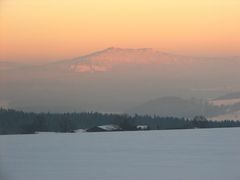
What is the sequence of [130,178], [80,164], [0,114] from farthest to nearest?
[0,114]
[80,164]
[130,178]

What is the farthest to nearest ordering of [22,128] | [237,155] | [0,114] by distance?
[0,114] → [22,128] → [237,155]

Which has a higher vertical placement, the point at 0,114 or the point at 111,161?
the point at 0,114

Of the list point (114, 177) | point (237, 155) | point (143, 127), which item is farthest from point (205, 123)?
point (114, 177)

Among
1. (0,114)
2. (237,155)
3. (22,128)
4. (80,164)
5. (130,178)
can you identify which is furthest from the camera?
(0,114)

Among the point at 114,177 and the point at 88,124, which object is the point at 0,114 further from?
the point at 114,177

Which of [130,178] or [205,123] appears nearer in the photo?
[130,178]

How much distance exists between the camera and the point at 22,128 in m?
65.8

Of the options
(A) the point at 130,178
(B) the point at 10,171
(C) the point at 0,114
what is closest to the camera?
(A) the point at 130,178

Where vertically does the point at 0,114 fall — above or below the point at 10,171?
above

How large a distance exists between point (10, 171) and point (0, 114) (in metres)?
53.8

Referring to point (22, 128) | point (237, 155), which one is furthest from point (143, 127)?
point (237, 155)

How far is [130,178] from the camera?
58.6ft

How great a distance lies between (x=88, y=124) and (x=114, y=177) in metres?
58.2

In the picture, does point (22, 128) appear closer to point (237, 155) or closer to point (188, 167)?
point (237, 155)
